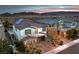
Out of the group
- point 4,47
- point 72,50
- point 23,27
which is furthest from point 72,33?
point 4,47

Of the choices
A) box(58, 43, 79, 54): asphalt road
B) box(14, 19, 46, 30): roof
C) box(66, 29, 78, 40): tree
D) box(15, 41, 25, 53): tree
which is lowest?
box(58, 43, 79, 54): asphalt road

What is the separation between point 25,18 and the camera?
3.02 meters

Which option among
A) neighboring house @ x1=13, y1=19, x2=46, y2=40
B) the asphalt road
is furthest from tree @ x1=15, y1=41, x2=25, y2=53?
the asphalt road

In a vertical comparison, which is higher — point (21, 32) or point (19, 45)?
point (21, 32)

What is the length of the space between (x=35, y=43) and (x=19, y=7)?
401mm

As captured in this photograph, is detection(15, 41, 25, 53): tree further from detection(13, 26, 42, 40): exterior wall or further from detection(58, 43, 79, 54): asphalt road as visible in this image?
detection(58, 43, 79, 54): asphalt road

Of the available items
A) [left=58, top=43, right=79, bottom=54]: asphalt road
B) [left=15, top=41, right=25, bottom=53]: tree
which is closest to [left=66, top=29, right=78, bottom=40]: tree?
[left=58, top=43, right=79, bottom=54]: asphalt road

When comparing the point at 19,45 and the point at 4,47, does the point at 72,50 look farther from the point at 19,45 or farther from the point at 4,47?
the point at 4,47

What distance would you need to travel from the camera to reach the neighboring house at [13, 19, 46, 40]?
119 inches

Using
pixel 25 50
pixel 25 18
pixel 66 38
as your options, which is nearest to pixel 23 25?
pixel 25 18

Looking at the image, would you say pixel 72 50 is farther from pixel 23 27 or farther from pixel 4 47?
pixel 4 47

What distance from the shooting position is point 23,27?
119 inches

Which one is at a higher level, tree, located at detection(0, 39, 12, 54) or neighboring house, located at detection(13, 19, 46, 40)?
neighboring house, located at detection(13, 19, 46, 40)
